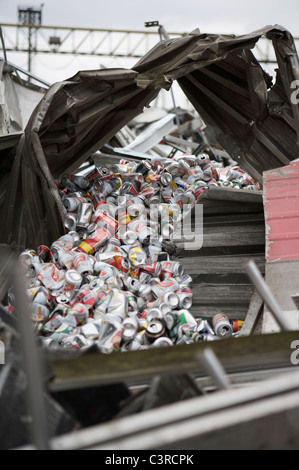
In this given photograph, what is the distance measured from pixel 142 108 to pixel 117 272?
5.01 feet

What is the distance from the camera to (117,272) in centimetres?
423

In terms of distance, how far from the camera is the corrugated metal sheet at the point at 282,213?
3891 mm

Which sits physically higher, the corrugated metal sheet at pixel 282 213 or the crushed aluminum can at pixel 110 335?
the corrugated metal sheet at pixel 282 213

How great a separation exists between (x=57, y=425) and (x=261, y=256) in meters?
2.90

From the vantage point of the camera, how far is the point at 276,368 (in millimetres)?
2289

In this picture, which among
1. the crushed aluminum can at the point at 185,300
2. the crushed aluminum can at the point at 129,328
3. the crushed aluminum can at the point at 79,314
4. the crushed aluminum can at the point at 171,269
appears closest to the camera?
the crushed aluminum can at the point at 129,328

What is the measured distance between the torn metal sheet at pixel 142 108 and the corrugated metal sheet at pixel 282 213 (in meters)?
0.72

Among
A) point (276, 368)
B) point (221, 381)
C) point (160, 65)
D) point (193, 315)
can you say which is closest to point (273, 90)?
point (160, 65)

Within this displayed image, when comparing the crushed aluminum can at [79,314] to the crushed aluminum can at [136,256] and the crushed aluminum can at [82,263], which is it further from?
the crushed aluminum can at [136,256]

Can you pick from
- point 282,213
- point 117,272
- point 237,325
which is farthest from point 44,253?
point 282,213

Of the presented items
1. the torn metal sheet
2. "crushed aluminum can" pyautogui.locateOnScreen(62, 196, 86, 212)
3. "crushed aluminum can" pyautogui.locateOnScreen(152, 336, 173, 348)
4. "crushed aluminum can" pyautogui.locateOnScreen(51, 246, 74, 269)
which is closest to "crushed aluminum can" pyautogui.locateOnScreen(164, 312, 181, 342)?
"crushed aluminum can" pyautogui.locateOnScreen(152, 336, 173, 348)

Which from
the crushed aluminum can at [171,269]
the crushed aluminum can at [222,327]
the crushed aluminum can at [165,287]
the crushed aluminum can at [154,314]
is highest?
the crushed aluminum can at [171,269]

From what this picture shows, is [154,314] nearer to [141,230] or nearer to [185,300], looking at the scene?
[185,300]

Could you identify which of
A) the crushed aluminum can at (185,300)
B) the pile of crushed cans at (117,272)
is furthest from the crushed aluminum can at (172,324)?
the crushed aluminum can at (185,300)
